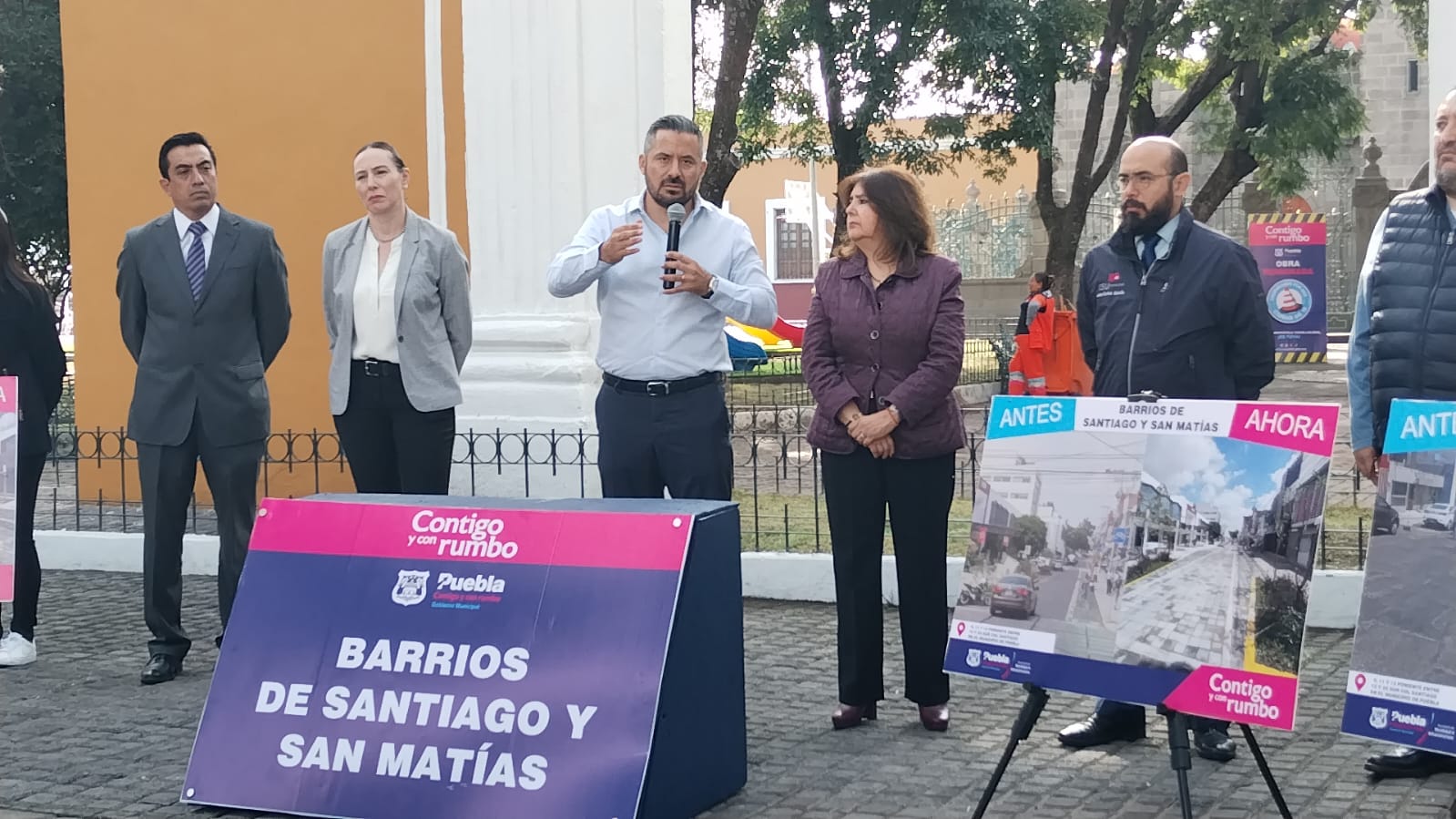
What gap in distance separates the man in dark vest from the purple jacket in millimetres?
1287

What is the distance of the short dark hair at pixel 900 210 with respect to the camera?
5.52m

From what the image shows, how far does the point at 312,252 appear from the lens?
34.9 feet

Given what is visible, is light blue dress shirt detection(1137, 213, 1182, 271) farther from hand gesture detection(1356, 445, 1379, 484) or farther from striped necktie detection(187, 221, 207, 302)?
striped necktie detection(187, 221, 207, 302)

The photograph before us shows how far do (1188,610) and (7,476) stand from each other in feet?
14.9

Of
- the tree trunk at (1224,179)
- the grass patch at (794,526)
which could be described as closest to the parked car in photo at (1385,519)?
the grass patch at (794,526)

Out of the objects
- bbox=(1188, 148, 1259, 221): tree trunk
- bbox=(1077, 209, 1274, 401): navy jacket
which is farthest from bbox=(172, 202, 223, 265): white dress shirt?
bbox=(1188, 148, 1259, 221): tree trunk

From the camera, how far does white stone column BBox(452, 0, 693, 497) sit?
928cm

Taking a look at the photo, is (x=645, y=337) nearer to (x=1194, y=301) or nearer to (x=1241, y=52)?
(x=1194, y=301)

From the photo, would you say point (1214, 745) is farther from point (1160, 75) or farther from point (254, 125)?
point (1160, 75)

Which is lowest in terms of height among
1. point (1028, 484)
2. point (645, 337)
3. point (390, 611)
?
point (390, 611)

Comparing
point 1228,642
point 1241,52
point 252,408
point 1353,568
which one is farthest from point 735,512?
point 1241,52

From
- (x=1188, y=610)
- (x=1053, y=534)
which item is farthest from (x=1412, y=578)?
(x=1053, y=534)

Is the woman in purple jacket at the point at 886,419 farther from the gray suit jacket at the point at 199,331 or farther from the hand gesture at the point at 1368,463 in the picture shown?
the gray suit jacket at the point at 199,331

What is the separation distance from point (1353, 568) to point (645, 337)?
3.60 meters
